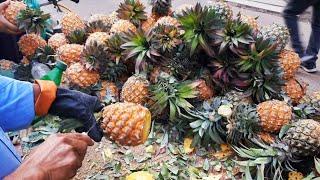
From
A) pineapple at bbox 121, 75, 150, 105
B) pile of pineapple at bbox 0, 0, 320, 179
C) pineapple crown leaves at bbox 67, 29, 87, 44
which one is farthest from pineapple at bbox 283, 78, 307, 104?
pineapple crown leaves at bbox 67, 29, 87, 44

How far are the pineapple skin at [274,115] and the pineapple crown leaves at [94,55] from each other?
3.36 feet

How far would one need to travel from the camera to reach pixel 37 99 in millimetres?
1522

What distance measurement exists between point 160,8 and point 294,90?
43.2 inches

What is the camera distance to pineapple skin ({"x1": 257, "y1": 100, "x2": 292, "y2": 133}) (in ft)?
7.20

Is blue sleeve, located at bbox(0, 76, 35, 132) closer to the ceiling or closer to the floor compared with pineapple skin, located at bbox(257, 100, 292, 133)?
closer to the ceiling

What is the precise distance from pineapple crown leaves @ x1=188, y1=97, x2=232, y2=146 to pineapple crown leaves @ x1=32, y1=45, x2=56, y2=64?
3.83 ft

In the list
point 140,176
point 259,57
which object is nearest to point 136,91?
point 140,176

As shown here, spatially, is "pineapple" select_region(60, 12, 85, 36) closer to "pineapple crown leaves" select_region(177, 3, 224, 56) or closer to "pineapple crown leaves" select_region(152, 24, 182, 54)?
"pineapple crown leaves" select_region(152, 24, 182, 54)

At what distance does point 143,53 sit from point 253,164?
0.95 m

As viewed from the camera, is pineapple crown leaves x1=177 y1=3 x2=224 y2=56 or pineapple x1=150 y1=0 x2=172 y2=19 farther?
pineapple x1=150 y1=0 x2=172 y2=19

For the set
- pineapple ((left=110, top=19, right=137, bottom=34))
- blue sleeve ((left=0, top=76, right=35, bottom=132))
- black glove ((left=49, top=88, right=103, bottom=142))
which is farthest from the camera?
pineapple ((left=110, top=19, right=137, bottom=34))

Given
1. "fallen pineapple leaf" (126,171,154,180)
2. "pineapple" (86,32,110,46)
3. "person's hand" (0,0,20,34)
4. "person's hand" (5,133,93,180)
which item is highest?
"person's hand" (0,0,20,34)

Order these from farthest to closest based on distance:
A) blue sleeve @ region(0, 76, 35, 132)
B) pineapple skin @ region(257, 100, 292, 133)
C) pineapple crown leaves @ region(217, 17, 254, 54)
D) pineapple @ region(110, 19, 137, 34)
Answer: pineapple @ region(110, 19, 137, 34), pineapple crown leaves @ region(217, 17, 254, 54), pineapple skin @ region(257, 100, 292, 133), blue sleeve @ region(0, 76, 35, 132)

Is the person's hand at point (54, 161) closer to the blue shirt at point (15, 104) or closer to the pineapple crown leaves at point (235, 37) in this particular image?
the blue shirt at point (15, 104)
